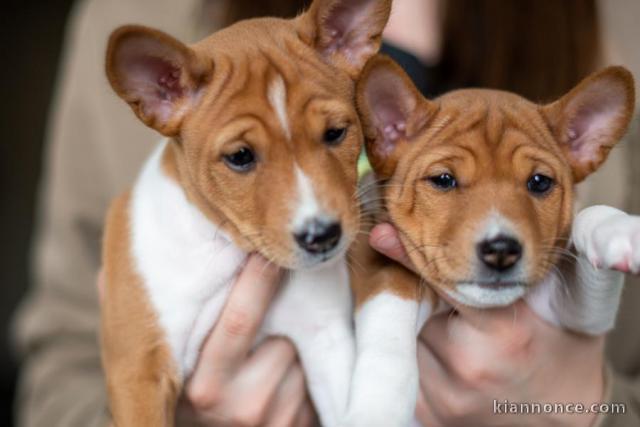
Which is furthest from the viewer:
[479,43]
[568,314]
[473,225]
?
[479,43]

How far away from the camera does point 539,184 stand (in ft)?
6.37

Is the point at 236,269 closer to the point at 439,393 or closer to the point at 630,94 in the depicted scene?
the point at 439,393

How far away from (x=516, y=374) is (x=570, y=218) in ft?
1.53

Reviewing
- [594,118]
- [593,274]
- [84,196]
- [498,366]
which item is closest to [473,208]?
[593,274]

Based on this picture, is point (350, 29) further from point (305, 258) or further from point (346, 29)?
point (305, 258)

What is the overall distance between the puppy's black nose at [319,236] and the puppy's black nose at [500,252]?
32 centimetres

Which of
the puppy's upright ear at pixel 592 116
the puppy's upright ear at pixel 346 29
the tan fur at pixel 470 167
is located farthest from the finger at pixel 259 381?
the puppy's upright ear at pixel 592 116

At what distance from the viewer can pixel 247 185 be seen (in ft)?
6.29

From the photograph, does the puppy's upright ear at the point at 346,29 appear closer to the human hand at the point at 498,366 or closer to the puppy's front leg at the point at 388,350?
the puppy's front leg at the point at 388,350

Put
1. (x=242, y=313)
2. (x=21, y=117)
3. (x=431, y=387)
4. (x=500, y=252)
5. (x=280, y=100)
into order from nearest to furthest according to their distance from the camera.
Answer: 1. (x=500, y=252)
2. (x=280, y=100)
3. (x=242, y=313)
4. (x=431, y=387)
5. (x=21, y=117)

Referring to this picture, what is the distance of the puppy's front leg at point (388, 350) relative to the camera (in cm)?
188

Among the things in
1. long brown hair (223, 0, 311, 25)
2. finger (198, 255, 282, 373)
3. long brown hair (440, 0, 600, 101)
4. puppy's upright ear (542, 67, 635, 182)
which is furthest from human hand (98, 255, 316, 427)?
long brown hair (440, 0, 600, 101)

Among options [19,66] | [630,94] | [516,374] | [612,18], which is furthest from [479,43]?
[19,66]

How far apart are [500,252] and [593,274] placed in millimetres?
251
